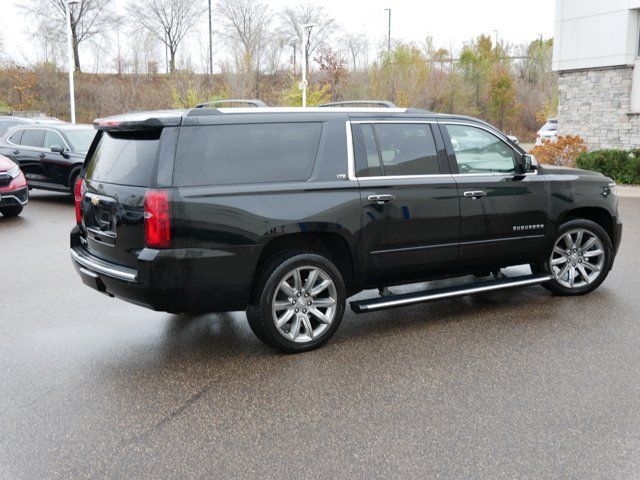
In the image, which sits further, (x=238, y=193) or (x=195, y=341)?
(x=195, y=341)

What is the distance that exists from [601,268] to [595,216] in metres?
0.56

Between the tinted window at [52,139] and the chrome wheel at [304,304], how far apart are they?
1100cm

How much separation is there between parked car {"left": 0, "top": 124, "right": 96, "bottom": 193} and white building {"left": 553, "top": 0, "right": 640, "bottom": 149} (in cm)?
1452

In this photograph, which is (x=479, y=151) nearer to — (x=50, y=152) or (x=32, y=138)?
(x=50, y=152)

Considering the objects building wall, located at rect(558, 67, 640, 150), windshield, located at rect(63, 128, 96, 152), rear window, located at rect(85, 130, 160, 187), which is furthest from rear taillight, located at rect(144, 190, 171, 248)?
building wall, located at rect(558, 67, 640, 150)

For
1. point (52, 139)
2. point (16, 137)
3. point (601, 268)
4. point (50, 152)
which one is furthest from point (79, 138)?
point (601, 268)

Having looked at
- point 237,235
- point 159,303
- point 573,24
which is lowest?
point 159,303

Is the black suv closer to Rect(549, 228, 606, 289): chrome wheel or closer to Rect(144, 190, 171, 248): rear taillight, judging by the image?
Rect(144, 190, 171, 248): rear taillight

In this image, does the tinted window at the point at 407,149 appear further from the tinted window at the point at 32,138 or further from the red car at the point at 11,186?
the tinted window at the point at 32,138

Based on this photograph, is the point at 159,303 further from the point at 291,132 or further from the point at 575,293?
the point at 575,293

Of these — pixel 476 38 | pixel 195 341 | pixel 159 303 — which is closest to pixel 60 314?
pixel 195 341

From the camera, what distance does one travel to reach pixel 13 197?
12.2 meters

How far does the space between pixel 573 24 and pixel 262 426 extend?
19896 millimetres

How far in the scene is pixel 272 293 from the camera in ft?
16.5
